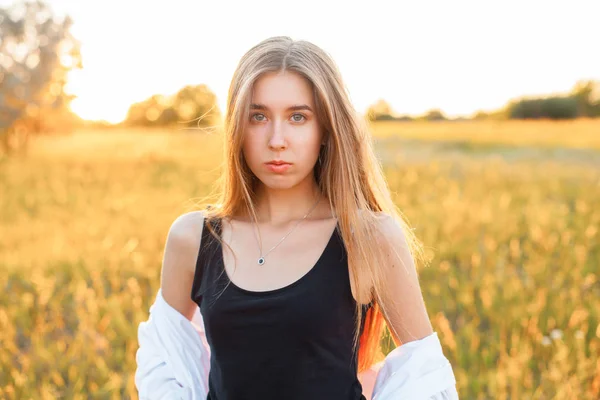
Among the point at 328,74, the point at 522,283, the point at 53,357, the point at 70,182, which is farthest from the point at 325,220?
the point at 70,182

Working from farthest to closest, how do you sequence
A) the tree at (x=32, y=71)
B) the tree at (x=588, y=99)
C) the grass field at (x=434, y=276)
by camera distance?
the tree at (x=588, y=99)
the tree at (x=32, y=71)
the grass field at (x=434, y=276)

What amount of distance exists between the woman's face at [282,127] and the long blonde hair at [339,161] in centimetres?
3

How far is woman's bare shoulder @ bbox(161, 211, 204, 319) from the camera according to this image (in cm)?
208

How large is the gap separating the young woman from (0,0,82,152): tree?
737 inches

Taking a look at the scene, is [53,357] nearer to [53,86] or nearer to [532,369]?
[532,369]

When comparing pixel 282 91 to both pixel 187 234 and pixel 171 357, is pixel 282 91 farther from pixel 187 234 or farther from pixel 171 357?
pixel 171 357

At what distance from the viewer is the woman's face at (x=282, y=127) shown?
184 cm

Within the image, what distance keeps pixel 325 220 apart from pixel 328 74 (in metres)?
0.46

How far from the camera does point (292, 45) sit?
1920 millimetres

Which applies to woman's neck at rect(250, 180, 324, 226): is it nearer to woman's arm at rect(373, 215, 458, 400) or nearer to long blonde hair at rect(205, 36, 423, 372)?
long blonde hair at rect(205, 36, 423, 372)

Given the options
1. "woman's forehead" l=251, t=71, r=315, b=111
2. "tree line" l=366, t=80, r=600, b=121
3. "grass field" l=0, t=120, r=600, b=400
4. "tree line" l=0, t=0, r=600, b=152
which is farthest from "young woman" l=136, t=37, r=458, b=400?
"tree line" l=366, t=80, r=600, b=121

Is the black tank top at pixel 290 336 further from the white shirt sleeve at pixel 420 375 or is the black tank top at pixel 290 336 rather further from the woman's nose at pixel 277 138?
the woman's nose at pixel 277 138

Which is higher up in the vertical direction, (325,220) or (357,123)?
(357,123)

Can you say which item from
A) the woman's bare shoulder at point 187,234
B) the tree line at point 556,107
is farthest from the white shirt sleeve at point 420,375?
the tree line at point 556,107
